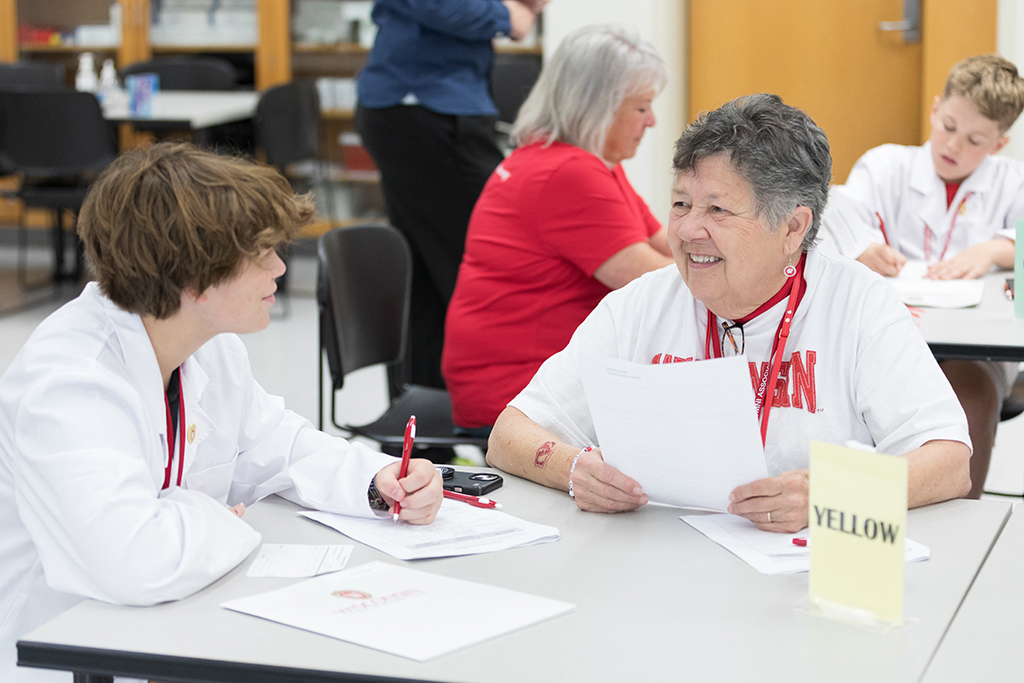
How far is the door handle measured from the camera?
16.0 ft

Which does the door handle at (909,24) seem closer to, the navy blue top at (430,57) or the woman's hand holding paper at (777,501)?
the navy blue top at (430,57)

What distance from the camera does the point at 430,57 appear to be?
3.80m

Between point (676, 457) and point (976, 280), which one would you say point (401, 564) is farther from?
point (976, 280)

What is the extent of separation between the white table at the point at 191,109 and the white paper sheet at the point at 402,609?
14.7ft

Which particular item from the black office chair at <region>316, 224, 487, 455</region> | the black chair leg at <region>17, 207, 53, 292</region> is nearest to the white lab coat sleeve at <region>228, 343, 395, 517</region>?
the black office chair at <region>316, 224, 487, 455</region>

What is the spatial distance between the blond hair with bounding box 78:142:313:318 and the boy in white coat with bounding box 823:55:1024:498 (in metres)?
1.79

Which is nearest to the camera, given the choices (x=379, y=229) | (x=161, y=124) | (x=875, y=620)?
(x=875, y=620)

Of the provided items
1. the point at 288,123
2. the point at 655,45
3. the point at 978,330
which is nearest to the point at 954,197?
the point at 978,330

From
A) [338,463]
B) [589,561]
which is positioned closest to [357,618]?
[589,561]

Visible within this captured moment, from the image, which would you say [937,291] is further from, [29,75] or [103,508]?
[29,75]

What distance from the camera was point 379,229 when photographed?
2.93 metres

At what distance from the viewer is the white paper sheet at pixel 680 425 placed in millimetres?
1383

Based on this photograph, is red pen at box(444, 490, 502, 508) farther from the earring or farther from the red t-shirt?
the red t-shirt

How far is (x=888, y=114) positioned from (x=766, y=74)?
559mm
